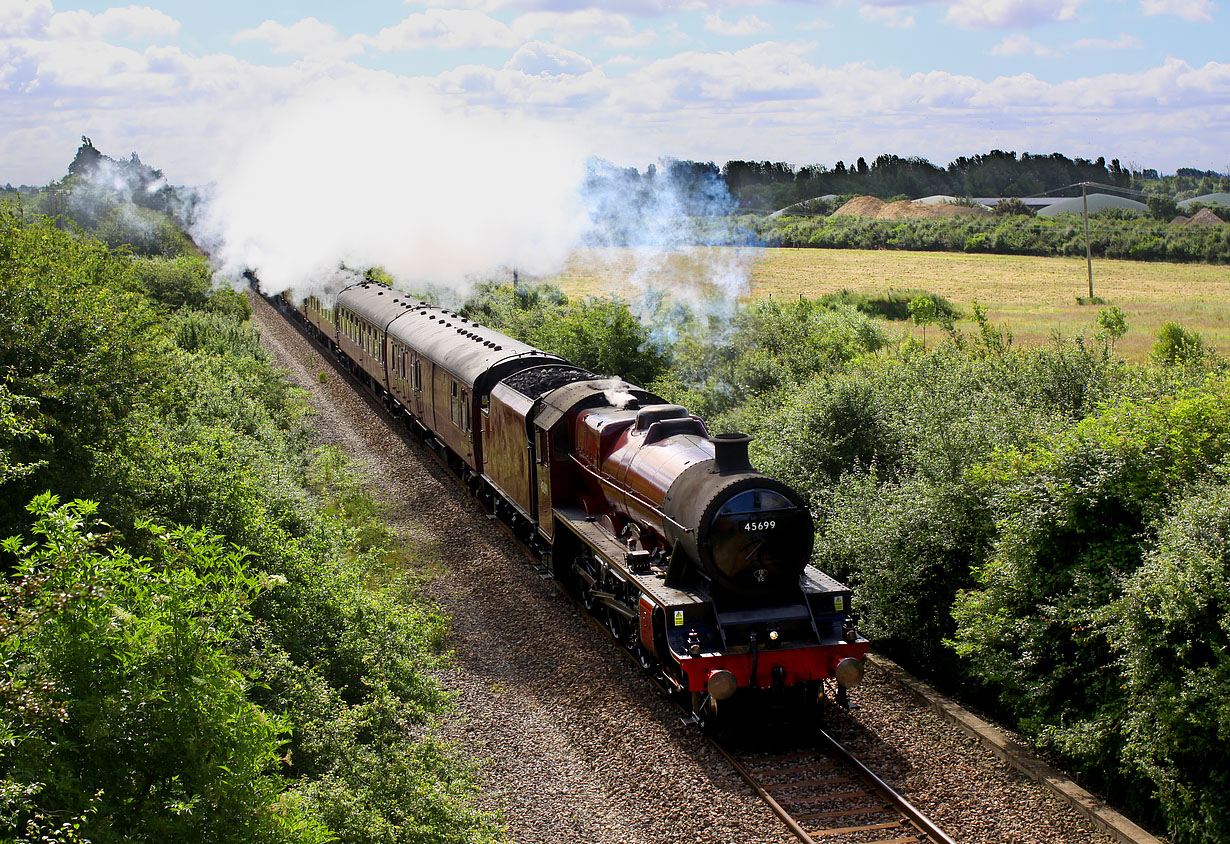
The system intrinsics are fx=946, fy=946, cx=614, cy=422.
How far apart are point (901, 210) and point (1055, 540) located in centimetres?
8004

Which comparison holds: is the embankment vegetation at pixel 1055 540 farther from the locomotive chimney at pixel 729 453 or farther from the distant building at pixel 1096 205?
the distant building at pixel 1096 205

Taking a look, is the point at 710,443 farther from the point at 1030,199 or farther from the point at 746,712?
the point at 1030,199

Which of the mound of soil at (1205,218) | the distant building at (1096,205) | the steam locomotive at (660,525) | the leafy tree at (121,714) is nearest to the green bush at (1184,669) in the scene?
the steam locomotive at (660,525)

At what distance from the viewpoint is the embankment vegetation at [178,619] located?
571 cm

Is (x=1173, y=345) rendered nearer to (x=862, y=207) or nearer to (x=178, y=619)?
(x=178, y=619)

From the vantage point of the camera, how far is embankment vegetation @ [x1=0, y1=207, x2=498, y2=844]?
18.7ft

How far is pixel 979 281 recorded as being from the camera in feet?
201

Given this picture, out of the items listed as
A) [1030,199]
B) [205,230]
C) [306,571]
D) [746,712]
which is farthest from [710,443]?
[1030,199]

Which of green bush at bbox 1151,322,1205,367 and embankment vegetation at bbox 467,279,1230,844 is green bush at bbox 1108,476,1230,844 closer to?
embankment vegetation at bbox 467,279,1230,844

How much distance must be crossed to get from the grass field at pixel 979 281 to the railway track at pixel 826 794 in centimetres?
1726

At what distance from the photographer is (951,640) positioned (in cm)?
1284

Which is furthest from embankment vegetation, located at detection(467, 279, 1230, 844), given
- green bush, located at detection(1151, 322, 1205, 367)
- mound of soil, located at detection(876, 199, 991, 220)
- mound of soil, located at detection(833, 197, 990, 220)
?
mound of soil, located at detection(876, 199, 991, 220)

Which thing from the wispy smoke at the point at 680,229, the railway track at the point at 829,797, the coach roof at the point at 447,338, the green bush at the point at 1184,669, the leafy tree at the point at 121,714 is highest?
the wispy smoke at the point at 680,229

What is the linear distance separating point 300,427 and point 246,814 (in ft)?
63.3
